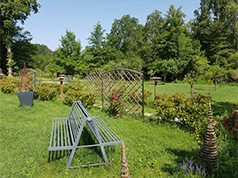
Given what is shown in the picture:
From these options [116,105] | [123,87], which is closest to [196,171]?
[116,105]

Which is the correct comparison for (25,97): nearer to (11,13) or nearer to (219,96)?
(219,96)

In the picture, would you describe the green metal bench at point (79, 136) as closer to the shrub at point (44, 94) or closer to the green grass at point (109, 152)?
the green grass at point (109, 152)

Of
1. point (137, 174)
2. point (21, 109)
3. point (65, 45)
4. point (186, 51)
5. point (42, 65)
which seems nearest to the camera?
point (137, 174)

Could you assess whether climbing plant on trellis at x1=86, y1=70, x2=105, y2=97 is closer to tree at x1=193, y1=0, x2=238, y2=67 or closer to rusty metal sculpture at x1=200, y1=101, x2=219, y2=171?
rusty metal sculpture at x1=200, y1=101, x2=219, y2=171

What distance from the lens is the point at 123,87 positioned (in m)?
5.73

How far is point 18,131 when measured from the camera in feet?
12.2

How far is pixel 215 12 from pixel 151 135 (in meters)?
27.0

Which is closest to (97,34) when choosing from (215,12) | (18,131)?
(215,12)

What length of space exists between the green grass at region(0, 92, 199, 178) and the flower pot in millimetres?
1346

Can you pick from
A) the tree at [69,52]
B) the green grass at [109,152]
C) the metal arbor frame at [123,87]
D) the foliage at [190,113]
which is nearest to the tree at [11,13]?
the tree at [69,52]

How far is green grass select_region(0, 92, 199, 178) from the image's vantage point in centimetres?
228

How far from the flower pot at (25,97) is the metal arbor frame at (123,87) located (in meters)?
2.43

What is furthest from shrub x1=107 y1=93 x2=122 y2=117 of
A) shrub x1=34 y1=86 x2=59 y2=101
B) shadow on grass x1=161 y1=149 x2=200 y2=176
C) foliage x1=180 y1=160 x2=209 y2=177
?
shrub x1=34 y1=86 x2=59 y2=101

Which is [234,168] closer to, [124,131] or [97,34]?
[124,131]
